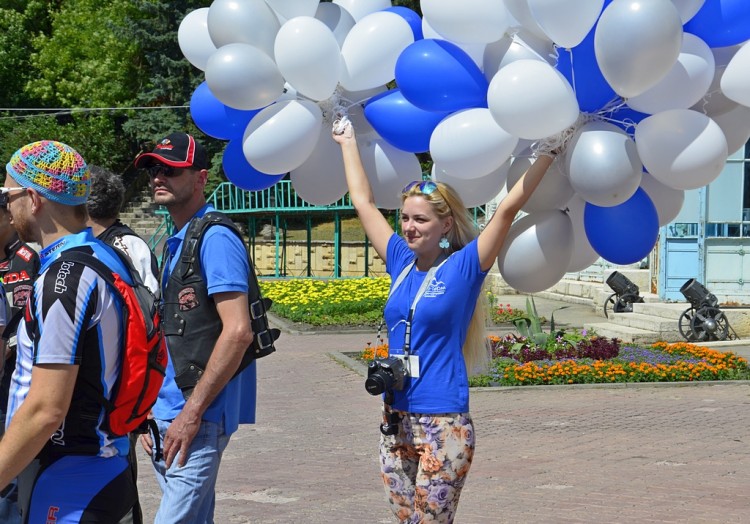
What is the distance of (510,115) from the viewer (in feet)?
11.7

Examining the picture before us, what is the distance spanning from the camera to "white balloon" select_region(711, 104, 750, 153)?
3941mm

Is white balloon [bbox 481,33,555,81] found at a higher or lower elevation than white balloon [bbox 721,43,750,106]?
higher

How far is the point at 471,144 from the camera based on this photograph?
3.80 metres

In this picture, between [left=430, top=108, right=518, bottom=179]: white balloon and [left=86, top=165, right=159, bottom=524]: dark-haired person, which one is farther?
[left=86, top=165, right=159, bottom=524]: dark-haired person

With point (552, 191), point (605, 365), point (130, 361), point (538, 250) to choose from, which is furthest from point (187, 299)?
point (605, 365)

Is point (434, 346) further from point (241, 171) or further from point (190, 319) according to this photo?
point (241, 171)

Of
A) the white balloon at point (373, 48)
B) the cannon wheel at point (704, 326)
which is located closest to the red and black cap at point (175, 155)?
the white balloon at point (373, 48)

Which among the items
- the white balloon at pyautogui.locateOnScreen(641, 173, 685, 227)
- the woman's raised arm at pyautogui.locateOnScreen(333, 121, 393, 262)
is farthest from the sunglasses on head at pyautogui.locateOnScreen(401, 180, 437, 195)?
the white balloon at pyautogui.locateOnScreen(641, 173, 685, 227)

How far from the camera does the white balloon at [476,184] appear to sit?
4.18 m

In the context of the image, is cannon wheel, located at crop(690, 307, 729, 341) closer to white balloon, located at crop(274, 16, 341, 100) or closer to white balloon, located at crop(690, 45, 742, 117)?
white balloon, located at crop(690, 45, 742, 117)

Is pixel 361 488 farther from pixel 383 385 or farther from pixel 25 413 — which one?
pixel 25 413

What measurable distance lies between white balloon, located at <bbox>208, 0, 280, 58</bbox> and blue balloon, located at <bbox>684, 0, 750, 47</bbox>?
5.85 feet

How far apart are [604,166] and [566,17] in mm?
539

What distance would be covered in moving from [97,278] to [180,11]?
3824 centimetres
